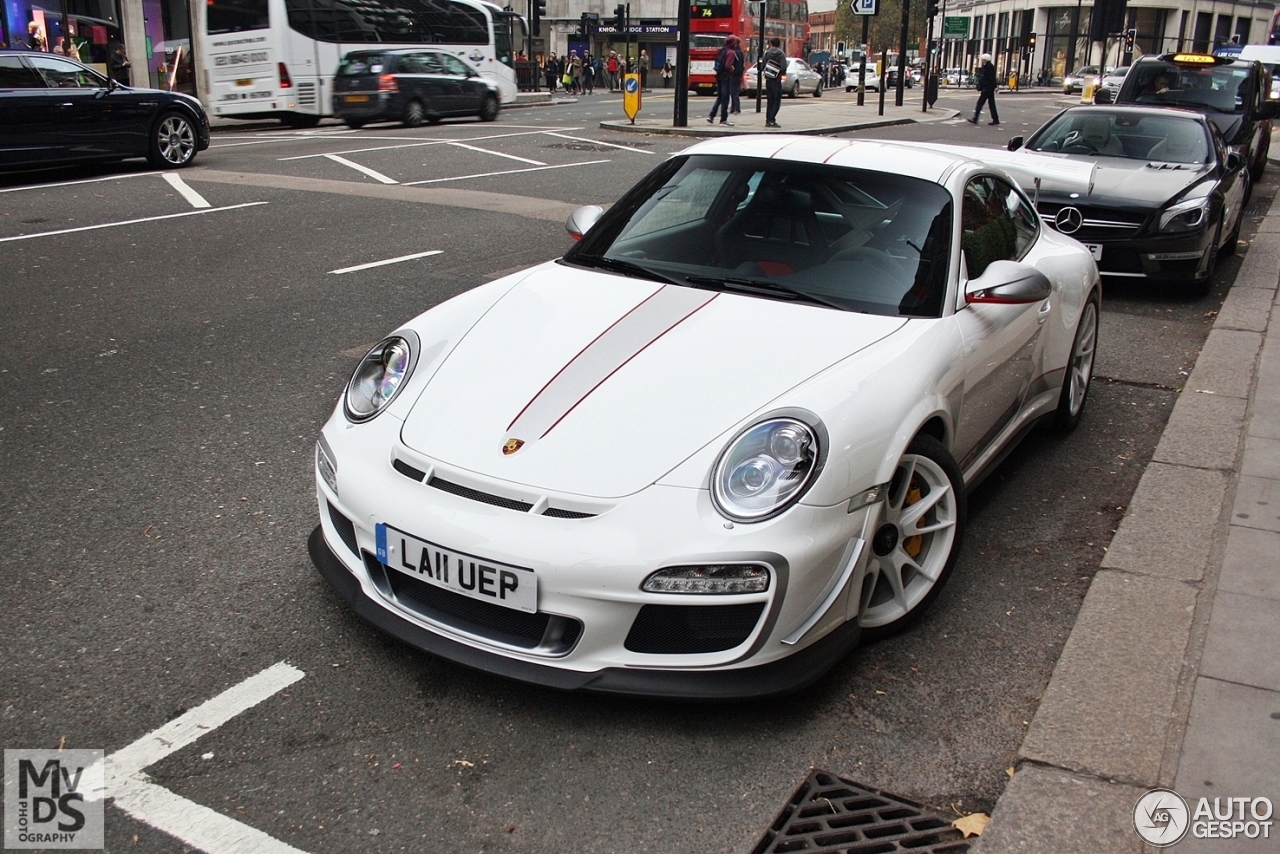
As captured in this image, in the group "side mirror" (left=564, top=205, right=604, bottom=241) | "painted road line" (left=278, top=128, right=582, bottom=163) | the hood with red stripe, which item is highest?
"side mirror" (left=564, top=205, right=604, bottom=241)

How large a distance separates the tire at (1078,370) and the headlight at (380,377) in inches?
120

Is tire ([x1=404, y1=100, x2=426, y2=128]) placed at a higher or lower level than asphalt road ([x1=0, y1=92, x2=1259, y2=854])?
higher

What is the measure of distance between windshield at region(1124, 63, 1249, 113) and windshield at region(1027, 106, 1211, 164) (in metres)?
5.93

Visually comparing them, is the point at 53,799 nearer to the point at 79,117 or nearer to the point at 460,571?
the point at 460,571

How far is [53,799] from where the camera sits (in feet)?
8.61

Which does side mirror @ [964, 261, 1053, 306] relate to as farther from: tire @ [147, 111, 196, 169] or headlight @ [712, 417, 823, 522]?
tire @ [147, 111, 196, 169]

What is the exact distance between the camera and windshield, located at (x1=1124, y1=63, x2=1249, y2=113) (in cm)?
1525

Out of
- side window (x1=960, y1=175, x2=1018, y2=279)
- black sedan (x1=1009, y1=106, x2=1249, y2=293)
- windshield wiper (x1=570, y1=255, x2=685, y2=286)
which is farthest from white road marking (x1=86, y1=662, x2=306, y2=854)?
black sedan (x1=1009, y1=106, x2=1249, y2=293)

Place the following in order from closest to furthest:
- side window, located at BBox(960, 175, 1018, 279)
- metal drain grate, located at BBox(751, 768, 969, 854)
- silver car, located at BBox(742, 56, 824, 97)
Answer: metal drain grate, located at BBox(751, 768, 969, 854) < side window, located at BBox(960, 175, 1018, 279) < silver car, located at BBox(742, 56, 824, 97)

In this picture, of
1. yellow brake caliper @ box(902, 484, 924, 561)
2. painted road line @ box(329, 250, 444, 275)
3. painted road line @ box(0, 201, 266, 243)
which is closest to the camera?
yellow brake caliper @ box(902, 484, 924, 561)

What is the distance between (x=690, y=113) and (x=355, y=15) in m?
10.7

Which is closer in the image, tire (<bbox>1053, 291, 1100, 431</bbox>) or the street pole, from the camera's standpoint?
tire (<bbox>1053, 291, 1100, 431</bbox>)

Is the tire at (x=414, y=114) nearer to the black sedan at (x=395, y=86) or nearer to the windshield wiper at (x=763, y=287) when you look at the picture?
the black sedan at (x=395, y=86)

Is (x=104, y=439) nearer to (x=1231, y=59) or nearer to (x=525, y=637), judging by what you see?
(x=525, y=637)
